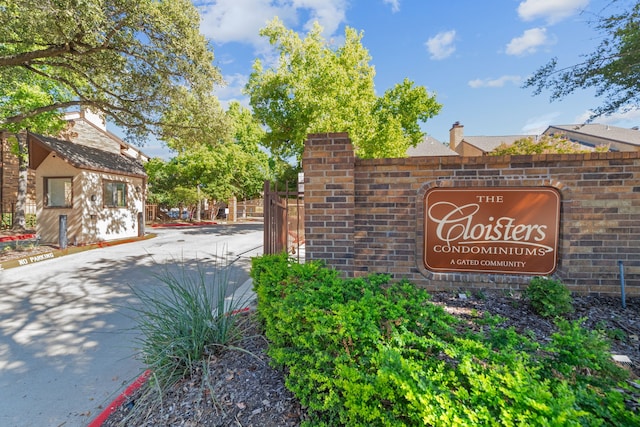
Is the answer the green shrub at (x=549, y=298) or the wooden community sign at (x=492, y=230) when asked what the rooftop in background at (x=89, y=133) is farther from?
the green shrub at (x=549, y=298)

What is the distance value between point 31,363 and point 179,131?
9.54 m

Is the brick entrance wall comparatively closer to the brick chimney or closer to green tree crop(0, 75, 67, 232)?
green tree crop(0, 75, 67, 232)

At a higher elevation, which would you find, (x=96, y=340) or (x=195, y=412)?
(x=195, y=412)

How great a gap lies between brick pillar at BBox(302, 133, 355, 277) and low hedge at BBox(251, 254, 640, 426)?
1.50 m

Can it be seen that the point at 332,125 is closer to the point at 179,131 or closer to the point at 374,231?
the point at 179,131

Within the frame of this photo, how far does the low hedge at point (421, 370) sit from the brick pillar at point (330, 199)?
1.50m

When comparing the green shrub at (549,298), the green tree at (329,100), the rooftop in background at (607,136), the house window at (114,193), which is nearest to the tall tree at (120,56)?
the house window at (114,193)

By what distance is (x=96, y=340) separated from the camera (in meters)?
3.66

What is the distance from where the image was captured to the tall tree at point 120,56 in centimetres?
656

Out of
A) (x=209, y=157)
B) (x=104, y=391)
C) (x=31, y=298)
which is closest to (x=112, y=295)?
(x=31, y=298)

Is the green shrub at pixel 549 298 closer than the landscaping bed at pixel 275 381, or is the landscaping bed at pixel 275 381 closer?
the landscaping bed at pixel 275 381

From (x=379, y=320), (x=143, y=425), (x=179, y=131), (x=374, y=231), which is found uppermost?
(x=179, y=131)

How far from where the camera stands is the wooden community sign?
152 inches

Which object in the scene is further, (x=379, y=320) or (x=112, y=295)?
(x=112, y=295)
